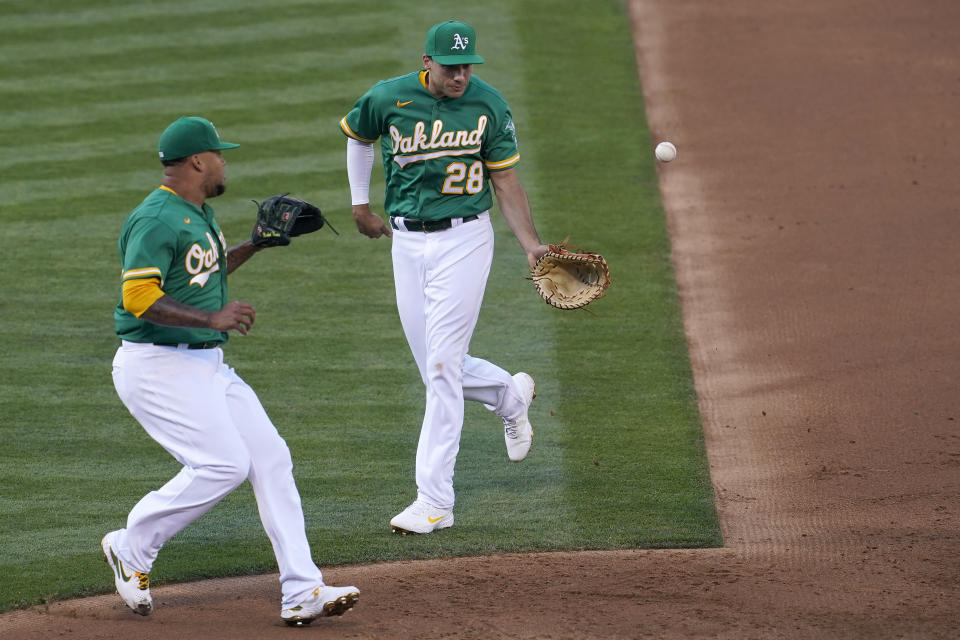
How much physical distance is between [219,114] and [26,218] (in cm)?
256

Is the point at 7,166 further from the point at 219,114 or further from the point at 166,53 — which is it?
the point at 166,53

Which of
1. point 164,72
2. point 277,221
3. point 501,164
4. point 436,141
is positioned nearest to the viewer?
point 277,221

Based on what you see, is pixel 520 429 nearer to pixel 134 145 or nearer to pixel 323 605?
pixel 323 605

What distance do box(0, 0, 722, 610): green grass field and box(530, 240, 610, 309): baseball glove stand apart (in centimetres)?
96

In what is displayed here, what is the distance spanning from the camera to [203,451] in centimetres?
462

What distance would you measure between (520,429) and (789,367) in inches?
85.8

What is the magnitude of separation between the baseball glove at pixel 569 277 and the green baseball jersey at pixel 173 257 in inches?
61.6

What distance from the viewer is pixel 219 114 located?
12188mm

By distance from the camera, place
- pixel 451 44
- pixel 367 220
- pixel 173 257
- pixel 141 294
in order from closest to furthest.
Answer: pixel 141 294 → pixel 173 257 → pixel 451 44 → pixel 367 220

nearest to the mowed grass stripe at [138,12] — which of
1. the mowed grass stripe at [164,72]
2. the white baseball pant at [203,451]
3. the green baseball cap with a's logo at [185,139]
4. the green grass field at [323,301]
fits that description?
the green grass field at [323,301]

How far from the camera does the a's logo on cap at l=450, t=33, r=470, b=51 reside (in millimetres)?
5484

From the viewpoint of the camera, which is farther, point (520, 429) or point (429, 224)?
point (520, 429)

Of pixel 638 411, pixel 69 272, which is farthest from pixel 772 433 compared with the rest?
pixel 69 272

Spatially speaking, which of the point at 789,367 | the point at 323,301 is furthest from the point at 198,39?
the point at 789,367
